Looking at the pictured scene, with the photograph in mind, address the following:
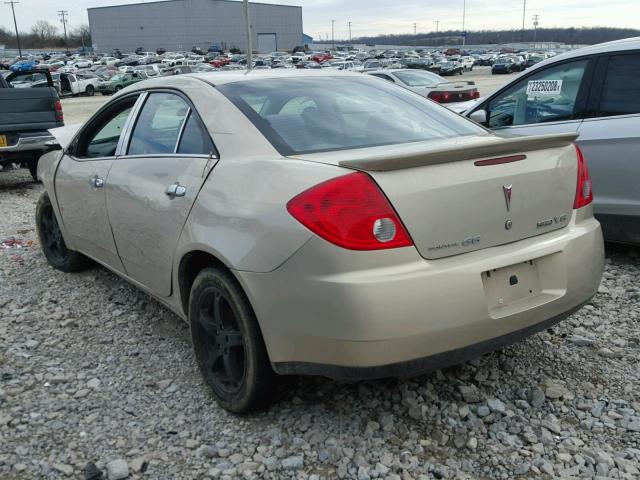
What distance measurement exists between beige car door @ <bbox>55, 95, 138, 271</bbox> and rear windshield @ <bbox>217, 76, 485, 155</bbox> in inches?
43.5

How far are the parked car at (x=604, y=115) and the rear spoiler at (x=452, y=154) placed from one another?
1728 mm

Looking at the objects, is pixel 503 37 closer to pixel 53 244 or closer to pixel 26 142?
pixel 26 142

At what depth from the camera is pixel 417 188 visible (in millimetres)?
2471

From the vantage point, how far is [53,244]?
17.4 feet

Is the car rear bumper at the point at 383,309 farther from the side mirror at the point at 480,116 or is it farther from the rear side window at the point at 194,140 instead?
the side mirror at the point at 480,116

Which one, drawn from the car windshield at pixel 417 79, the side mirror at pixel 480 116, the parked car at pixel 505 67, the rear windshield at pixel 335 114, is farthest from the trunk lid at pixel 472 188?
the parked car at pixel 505 67

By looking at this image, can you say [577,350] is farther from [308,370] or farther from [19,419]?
[19,419]

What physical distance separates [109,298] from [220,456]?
2.24 meters

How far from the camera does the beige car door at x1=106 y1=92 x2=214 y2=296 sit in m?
3.14

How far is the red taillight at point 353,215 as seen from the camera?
238cm

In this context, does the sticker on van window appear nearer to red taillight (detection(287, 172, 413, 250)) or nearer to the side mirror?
the side mirror

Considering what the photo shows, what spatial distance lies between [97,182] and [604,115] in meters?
3.72

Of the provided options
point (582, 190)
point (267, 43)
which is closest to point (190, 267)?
point (582, 190)

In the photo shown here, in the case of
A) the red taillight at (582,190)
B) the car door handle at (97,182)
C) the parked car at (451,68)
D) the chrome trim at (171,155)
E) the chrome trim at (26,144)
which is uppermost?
the chrome trim at (171,155)
